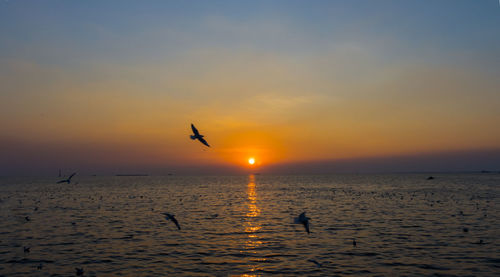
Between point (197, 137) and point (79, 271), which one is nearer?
point (197, 137)

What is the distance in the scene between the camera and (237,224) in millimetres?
35469

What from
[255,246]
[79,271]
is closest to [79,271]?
[79,271]

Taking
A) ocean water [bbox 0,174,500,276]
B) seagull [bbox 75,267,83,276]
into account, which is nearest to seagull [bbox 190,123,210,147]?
ocean water [bbox 0,174,500,276]

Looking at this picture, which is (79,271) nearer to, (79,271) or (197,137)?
(79,271)

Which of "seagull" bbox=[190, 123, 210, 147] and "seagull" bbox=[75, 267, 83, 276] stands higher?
"seagull" bbox=[190, 123, 210, 147]

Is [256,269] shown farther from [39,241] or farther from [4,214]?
[4,214]

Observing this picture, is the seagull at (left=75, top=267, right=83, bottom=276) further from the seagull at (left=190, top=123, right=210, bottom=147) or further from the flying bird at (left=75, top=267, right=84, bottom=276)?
the seagull at (left=190, top=123, right=210, bottom=147)

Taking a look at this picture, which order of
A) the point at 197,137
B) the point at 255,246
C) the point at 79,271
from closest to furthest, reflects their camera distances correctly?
the point at 197,137 < the point at 79,271 < the point at 255,246

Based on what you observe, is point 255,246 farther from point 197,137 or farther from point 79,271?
point 197,137

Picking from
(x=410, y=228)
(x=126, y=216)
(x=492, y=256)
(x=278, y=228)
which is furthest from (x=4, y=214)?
(x=492, y=256)

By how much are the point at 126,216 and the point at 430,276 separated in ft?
112

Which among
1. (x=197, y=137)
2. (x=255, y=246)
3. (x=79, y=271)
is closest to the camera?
(x=197, y=137)

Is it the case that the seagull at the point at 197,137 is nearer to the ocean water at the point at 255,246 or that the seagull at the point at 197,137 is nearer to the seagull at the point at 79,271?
the ocean water at the point at 255,246

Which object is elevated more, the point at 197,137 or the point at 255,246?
the point at 197,137
